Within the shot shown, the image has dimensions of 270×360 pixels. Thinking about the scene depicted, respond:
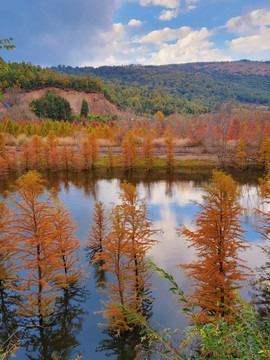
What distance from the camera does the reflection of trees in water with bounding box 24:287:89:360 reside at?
13.3 m

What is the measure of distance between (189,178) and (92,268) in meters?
32.4

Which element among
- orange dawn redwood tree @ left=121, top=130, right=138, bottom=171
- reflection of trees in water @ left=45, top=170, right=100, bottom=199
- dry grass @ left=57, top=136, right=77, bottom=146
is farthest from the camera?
dry grass @ left=57, top=136, right=77, bottom=146

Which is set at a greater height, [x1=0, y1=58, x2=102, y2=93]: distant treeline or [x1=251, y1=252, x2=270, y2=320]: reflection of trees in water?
[x1=0, y1=58, x2=102, y2=93]: distant treeline

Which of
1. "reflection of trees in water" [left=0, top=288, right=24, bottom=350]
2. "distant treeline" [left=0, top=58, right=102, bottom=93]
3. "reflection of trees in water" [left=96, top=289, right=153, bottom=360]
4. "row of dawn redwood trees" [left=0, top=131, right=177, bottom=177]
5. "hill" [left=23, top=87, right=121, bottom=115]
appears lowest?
"reflection of trees in water" [left=96, top=289, right=153, bottom=360]

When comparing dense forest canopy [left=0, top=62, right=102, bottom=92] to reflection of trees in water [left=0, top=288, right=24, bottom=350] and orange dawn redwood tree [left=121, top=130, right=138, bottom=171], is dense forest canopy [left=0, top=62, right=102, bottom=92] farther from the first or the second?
reflection of trees in water [left=0, top=288, right=24, bottom=350]

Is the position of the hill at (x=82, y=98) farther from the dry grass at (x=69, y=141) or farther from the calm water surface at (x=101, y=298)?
the calm water surface at (x=101, y=298)

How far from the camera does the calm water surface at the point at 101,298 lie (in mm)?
13500

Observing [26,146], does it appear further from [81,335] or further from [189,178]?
[81,335]

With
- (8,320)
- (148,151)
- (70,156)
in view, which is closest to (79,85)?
(70,156)

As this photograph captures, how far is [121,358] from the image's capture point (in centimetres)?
1283

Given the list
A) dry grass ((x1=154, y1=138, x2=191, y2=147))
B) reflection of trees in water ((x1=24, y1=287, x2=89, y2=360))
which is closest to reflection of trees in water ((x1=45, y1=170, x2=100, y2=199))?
reflection of trees in water ((x1=24, y1=287, x2=89, y2=360))

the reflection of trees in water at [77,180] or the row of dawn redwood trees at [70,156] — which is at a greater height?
the row of dawn redwood trees at [70,156]

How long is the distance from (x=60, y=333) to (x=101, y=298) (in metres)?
3.36

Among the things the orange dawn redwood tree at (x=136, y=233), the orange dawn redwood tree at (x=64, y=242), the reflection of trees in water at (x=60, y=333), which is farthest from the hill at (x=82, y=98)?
the reflection of trees in water at (x=60, y=333)
